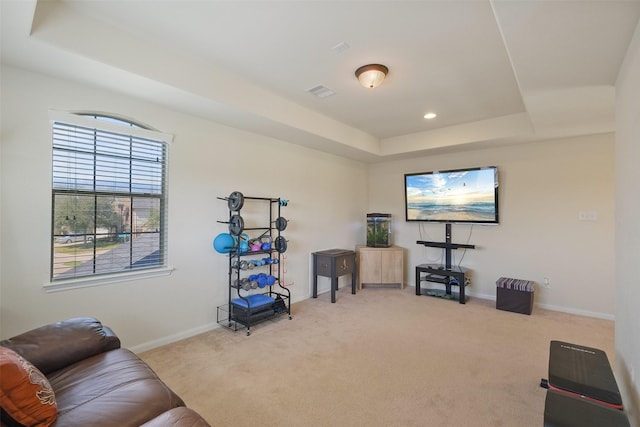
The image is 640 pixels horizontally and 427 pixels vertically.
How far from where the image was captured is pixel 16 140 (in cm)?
226

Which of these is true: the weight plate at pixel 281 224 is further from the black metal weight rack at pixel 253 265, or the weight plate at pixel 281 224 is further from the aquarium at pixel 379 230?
the aquarium at pixel 379 230

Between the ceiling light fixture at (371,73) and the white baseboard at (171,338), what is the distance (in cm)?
314

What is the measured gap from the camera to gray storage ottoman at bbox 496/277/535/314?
3930 mm

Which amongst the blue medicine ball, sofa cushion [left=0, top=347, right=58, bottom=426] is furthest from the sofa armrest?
the blue medicine ball

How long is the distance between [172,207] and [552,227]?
4986 millimetres

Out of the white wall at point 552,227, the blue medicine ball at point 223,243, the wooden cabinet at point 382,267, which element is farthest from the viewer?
the wooden cabinet at point 382,267

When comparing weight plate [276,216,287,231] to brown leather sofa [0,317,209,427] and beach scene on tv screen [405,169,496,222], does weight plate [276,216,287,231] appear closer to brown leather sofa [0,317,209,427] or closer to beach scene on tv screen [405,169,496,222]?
brown leather sofa [0,317,209,427]

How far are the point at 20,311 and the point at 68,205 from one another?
34.6 inches

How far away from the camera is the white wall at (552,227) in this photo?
387cm

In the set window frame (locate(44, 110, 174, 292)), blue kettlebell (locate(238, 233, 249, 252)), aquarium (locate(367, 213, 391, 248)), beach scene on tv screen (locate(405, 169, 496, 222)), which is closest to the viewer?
window frame (locate(44, 110, 174, 292))

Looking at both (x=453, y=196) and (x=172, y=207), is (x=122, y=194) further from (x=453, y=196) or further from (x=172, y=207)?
(x=453, y=196)

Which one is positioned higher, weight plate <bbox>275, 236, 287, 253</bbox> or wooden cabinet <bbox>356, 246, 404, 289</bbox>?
weight plate <bbox>275, 236, 287, 253</bbox>

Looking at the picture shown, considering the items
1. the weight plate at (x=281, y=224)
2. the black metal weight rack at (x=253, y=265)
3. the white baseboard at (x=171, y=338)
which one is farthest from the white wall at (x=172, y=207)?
the weight plate at (x=281, y=224)

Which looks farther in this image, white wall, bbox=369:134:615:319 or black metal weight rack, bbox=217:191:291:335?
white wall, bbox=369:134:615:319
